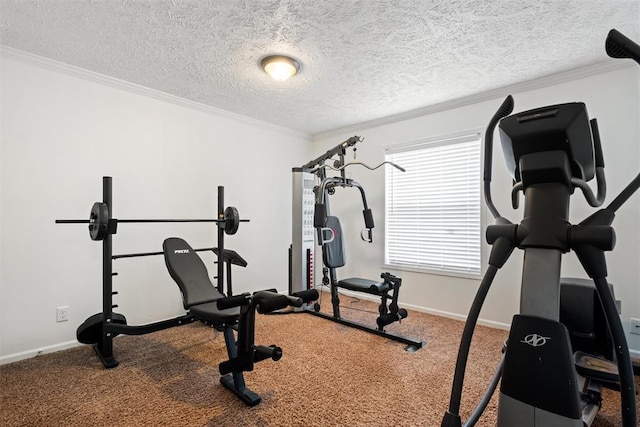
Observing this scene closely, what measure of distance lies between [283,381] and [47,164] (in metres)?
2.61

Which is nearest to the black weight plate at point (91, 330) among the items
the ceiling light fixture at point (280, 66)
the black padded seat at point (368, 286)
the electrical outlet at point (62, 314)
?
the electrical outlet at point (62, 314)

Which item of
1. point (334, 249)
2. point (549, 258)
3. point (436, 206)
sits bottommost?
point (334, 249)

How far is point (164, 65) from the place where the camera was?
2713mm

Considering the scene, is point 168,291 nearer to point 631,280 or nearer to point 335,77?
point 335,77

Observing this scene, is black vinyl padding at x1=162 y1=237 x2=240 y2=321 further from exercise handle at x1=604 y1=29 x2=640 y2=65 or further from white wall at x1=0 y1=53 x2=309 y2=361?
exercise handle at x1=604 y1=29 x2=640 y2=65

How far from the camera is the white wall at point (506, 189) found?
2.56 meters

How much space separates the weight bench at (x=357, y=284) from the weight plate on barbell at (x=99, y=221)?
76.8 inches

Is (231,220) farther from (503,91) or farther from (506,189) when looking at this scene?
(503,91)

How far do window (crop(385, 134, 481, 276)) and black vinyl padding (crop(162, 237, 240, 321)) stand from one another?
2.41 metres

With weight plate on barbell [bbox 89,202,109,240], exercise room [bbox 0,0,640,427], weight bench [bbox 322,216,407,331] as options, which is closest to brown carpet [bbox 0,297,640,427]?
exercise room [bbox 0,0,640,427]

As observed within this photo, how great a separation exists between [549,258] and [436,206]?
2649 mm

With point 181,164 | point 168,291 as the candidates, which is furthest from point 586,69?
point 168,291

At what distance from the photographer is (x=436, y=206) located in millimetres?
3701

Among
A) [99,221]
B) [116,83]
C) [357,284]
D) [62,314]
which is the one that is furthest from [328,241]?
[116,83]
